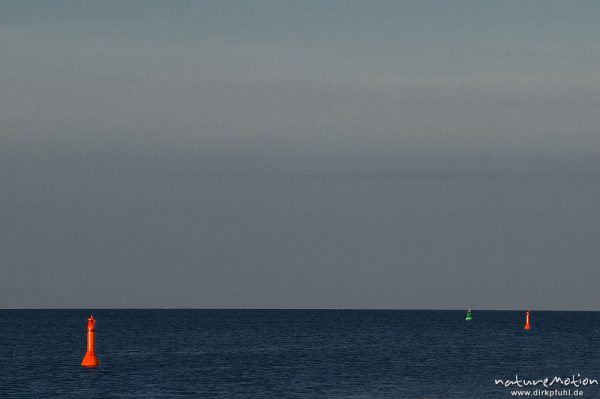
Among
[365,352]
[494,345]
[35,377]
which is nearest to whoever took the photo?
[35,377]

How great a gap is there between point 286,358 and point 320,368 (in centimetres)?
1665

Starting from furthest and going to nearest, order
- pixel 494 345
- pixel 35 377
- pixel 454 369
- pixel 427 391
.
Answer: pixel 494 345 < pixel 454 369 < pixel 35 377 < pixel 427 391

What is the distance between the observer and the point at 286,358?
119188 mm

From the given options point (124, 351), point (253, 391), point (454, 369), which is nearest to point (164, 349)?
point (124, 351)

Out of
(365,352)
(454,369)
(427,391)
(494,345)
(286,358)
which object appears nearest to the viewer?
(427,391)

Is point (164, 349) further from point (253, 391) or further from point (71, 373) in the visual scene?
point (253, 391)

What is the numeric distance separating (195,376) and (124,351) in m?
42.9

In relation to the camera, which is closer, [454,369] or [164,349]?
[454,369]

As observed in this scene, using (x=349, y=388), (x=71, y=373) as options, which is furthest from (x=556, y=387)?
(x=71, y=373)

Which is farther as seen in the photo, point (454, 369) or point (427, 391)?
point (454, 369)

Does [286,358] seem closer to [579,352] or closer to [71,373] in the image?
[71,373]

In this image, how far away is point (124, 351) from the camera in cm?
13412

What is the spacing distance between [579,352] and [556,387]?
56.4m

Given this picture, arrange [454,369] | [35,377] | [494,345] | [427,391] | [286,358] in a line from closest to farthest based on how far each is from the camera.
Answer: [427,391] < [35,377] < [454,369] < [286,358] < [494,345]
